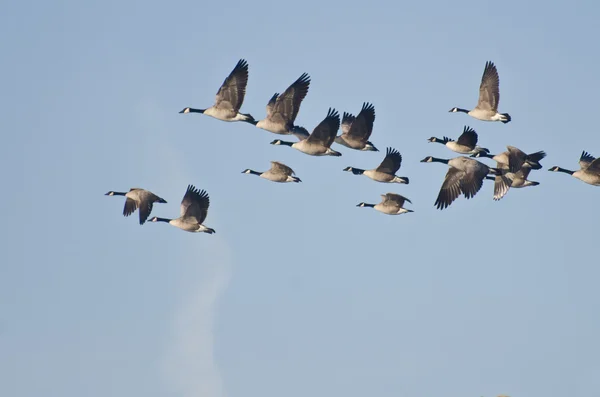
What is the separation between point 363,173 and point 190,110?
5.35 m

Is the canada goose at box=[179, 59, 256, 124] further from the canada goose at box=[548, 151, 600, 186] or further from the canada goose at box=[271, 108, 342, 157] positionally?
the canada goose at box=[548, 151, 600, 186]

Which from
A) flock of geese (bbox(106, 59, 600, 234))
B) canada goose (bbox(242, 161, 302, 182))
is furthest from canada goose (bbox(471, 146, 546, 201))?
canada goose (bbox(242, 161, 302, 182))

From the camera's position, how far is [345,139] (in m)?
40.0

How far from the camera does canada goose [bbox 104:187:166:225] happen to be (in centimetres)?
4019

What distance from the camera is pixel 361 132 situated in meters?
39.7

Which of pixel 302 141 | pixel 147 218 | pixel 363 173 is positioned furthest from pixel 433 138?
pixel 147 218

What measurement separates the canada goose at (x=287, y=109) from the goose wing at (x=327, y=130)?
2.47ft

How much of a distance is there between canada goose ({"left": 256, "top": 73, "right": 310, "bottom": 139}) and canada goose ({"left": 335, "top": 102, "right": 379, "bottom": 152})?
5.01ft

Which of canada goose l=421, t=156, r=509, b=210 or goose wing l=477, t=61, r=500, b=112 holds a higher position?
goose wing l=477, t=61, r=500, b=112

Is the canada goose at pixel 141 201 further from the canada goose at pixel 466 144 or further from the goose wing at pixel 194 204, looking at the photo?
the canada goose at pixel 466 144

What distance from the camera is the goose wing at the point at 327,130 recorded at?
38.0m

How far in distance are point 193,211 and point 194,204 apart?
0.22m

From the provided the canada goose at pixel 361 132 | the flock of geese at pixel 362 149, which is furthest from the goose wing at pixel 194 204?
the canada goose at pixel 361 132

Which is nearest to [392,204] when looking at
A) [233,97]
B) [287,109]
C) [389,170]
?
[389,170]
